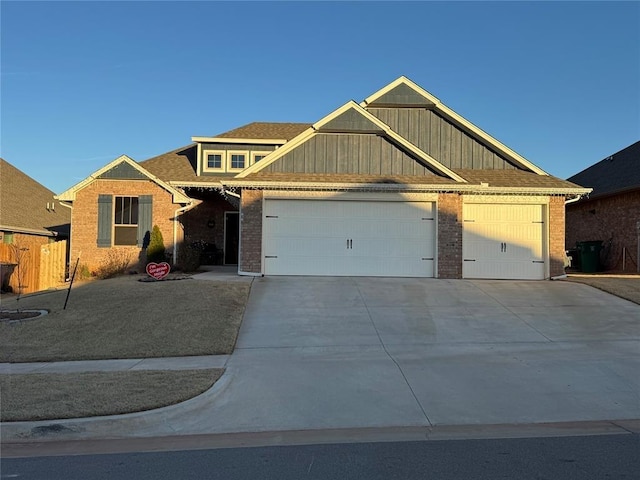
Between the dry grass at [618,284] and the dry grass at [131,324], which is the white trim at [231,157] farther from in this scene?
the dry grass at [618,284]

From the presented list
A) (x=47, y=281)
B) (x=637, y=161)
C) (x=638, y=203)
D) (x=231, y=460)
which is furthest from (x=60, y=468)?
Answer: (x=637, y=161)

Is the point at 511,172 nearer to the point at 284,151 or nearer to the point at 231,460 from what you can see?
the point at 284,151

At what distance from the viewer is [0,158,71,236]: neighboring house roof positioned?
24.0 meters

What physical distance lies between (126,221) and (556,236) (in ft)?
49.8

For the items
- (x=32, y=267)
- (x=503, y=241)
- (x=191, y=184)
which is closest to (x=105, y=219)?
(x=32, y=267)

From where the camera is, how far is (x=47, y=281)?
17.6 m

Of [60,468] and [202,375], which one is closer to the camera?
[60,468]

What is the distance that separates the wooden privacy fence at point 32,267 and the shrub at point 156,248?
3.28 metres

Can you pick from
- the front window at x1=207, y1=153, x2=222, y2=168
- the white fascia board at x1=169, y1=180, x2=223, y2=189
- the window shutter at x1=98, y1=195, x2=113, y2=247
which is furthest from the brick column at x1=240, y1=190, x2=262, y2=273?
the window shutter at x1=98, y1=195, x2=113, y2=247

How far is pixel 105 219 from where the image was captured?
753 inches

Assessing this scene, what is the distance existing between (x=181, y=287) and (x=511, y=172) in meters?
11.4

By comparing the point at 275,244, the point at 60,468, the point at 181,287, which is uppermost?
the point at 275,244

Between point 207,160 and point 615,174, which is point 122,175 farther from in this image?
point 615,174

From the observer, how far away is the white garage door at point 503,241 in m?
15.5
